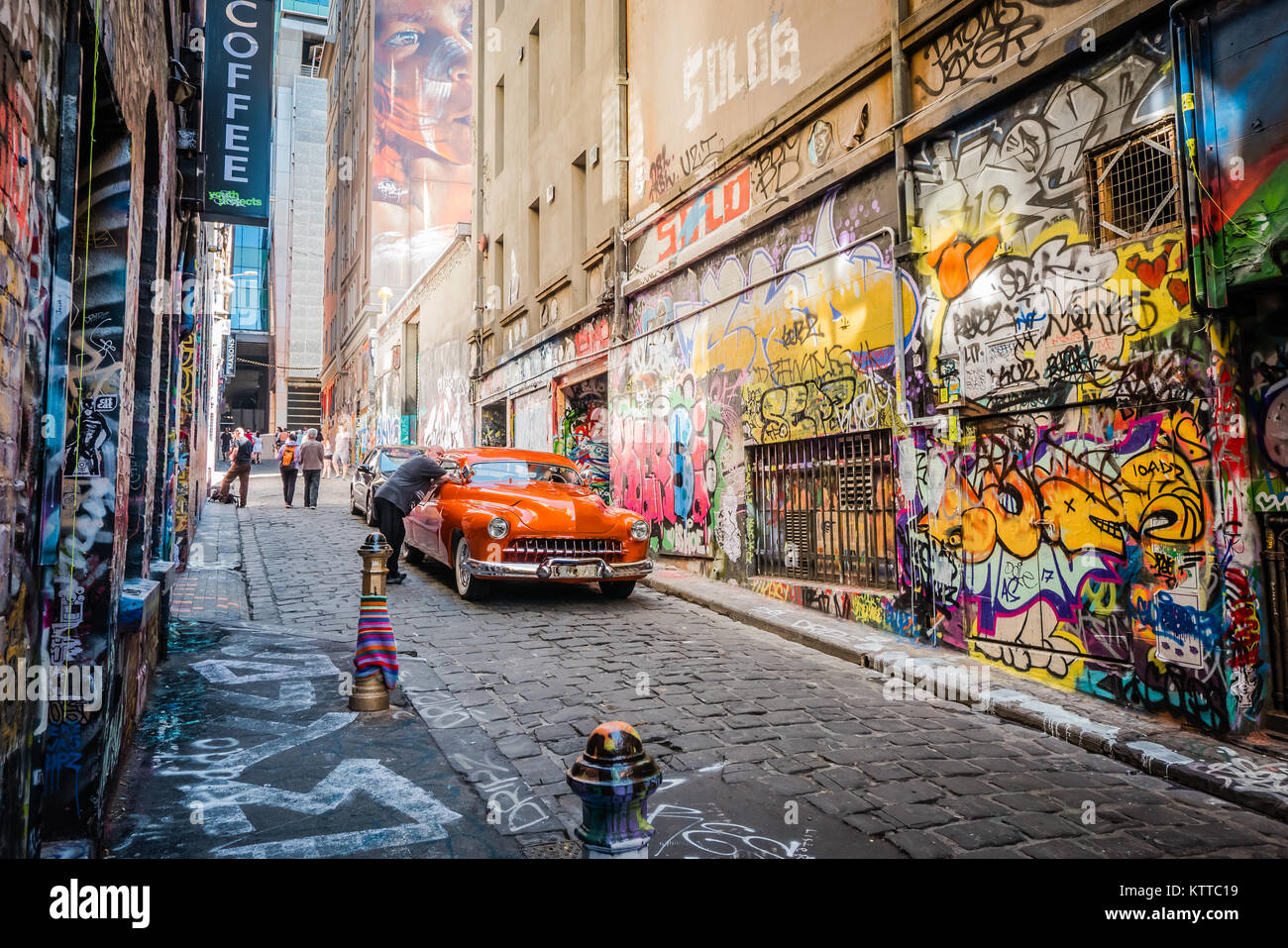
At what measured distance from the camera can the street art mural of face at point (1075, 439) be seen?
4945mm

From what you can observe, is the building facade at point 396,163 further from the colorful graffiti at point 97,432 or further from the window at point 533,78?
the colorful graffiti at point 97,432

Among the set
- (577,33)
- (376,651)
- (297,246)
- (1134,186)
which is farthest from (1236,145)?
(297,246)

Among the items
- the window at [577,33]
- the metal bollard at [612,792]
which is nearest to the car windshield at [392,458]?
the window at [577,33]

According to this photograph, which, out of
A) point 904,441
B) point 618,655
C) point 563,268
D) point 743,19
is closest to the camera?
point 618,655

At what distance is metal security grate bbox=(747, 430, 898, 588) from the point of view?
8.03m

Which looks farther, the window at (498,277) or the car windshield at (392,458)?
the window at (498,277)

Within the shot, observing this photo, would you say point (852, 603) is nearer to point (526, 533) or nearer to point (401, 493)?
point (526, 533)

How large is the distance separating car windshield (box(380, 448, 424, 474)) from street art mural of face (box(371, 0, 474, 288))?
84.4 feet

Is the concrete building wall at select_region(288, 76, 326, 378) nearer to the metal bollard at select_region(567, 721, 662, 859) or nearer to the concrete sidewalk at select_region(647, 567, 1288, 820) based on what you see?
the concrete sidewalk at select_region(647, 567, 1288, 820)

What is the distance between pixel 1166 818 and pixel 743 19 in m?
9.74

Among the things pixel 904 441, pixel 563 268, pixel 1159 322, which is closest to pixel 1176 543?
pixel 1159 322

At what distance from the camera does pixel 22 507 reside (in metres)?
2.37

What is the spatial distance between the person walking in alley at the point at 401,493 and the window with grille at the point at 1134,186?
708cm
